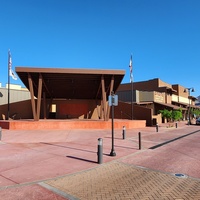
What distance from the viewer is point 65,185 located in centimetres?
591

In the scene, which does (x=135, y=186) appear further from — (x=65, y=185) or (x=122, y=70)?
(x=122, y=70)

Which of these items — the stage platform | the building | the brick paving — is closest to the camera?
the brick paving

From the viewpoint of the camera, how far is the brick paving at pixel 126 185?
17.2 ft

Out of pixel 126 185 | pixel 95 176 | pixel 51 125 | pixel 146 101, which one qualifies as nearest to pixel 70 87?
pixel 51 125

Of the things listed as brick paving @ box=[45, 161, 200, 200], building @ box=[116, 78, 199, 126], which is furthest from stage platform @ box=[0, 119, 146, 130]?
brick paving @ box=[45, 161, 200, 200]

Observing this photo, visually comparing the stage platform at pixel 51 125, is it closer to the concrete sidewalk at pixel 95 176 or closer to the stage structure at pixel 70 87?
the stage structure at pixel 70 87

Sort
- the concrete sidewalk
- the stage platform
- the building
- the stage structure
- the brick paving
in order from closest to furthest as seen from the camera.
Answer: the brick paving → the concrete sidewalk → the stage platform → the stage structure → the building

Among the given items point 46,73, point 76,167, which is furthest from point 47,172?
point 46,73

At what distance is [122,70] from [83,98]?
13443mm

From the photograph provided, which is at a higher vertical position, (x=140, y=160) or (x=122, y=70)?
Result: (x=122, y=70)

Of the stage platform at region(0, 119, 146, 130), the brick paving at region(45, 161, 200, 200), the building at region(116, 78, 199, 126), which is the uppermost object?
the building at region(116, 78, 199, 126)

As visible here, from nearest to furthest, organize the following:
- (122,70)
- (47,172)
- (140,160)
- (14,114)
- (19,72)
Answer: (47,172)
(140,160)
(19,72)
(122,70)
(14,114)

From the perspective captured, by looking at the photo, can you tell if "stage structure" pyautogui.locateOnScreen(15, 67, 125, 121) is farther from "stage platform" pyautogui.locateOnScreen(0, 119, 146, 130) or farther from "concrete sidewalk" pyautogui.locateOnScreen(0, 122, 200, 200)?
"concrete sidewalk" pyautogui.locateOnScreen(0, 122, 200, 200)

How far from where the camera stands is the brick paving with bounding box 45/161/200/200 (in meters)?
5.23
